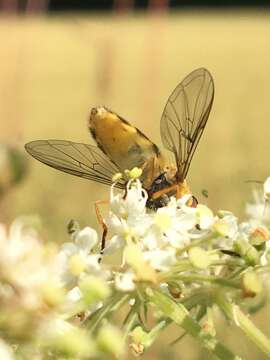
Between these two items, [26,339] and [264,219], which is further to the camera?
[264,219]

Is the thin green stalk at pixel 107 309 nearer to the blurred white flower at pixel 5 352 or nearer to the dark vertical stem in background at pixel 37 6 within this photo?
the blurred white flower at pixel 5 352

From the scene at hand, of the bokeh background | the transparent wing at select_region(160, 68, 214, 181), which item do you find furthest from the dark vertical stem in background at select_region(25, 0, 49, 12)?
the transparent wing at select_region(160, 68, 214, 181)

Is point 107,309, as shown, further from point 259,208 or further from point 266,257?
point 259,208

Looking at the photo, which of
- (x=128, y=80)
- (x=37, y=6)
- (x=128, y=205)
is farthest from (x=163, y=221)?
(x=37, y=6)

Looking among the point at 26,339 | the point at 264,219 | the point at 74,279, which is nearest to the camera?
the point at 26,339

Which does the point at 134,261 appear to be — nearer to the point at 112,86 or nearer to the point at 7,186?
the point at 7,186

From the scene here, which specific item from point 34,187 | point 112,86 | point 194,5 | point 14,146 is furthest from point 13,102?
point 14,146

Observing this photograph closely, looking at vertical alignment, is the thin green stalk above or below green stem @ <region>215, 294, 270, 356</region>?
above

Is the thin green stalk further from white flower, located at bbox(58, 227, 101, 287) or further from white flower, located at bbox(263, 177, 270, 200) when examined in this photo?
white flower, located at bbox(263, 177, 270, 200)
